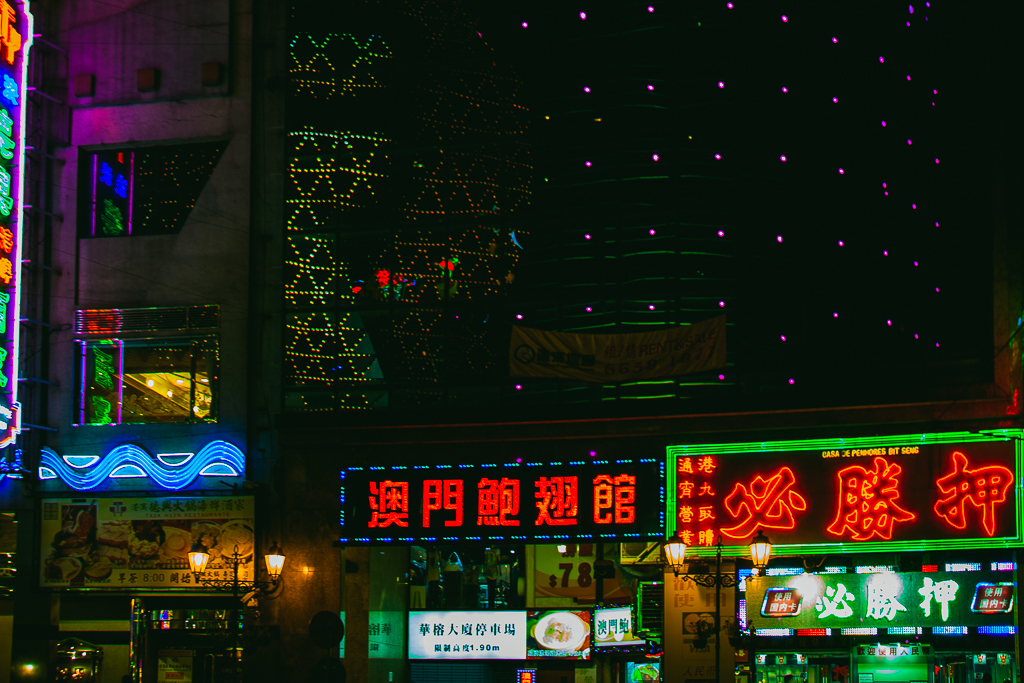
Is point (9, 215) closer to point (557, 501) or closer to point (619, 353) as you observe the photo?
point (557, 501)

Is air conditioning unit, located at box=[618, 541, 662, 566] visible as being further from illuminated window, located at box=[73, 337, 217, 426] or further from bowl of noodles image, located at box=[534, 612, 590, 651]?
illuminated window, located at box=[73, 337, 217, 426]

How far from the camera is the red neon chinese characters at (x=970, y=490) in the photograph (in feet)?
67.2

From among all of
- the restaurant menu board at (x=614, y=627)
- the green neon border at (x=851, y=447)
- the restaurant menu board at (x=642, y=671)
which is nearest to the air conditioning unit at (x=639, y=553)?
the restaurant menu board at (x=614, y=627)

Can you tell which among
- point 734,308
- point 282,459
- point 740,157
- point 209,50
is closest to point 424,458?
point 282,459

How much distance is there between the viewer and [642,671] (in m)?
25.0

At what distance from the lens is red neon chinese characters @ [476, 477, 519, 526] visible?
22703 millimetres

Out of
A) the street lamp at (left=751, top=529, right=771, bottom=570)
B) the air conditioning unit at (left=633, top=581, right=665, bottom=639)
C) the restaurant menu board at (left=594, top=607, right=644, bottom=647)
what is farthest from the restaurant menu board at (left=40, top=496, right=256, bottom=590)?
the street lamp at (left=751, top=529, right=771, bottom=570)

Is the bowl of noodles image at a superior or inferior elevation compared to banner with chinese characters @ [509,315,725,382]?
inferior

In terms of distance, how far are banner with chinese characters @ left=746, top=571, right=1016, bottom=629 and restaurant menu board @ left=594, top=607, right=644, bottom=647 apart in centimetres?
353

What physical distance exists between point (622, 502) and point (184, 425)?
9.75 metres

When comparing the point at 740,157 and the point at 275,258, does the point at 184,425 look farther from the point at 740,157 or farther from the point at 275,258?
the point at 740,157

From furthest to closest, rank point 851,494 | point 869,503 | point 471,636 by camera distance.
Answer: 1. point 471,636
2. point 851,494
3. point 869,503

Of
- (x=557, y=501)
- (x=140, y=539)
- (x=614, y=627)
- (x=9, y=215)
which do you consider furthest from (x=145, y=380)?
(x=614, y=627)

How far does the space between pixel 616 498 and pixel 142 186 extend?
13024 mm
